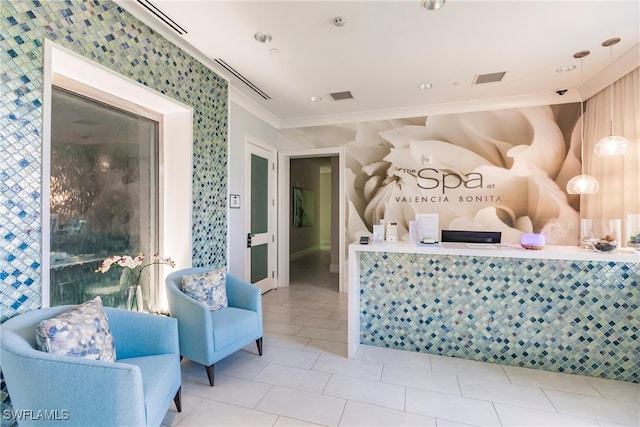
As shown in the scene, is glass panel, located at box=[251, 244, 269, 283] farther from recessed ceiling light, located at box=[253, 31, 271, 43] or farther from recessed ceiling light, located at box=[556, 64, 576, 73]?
recessed ceiling light, located at box=[556, 64, 576, 73]

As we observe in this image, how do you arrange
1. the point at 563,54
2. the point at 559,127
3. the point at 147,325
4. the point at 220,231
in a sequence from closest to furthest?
1. the point at 147,325
2. the point at 563,54
3. the point at 220,231
4. the point at 559,127

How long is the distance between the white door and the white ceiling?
3.02 feet

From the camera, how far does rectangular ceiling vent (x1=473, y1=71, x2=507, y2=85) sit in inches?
139

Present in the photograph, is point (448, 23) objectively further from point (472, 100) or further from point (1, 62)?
point (1, 62)

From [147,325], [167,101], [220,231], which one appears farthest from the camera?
[220,231]

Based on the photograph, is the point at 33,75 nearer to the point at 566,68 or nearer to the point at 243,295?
the point at 243,295

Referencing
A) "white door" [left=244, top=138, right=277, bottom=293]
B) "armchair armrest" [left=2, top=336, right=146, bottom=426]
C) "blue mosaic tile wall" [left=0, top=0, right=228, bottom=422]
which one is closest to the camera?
"armchair armrest" [left=2, top=336, right=146, bottom=426]

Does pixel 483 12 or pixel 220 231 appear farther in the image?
pixel 220 231

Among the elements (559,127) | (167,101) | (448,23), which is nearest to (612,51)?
(559,127)

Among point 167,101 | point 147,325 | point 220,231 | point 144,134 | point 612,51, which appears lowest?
point 147,325

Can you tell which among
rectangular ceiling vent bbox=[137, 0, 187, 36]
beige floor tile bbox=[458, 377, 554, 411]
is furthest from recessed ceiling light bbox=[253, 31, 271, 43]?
beige floor tile bbox=[458, 377, 554, 411]

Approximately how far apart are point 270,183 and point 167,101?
243 centimetres

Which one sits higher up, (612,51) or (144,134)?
(612,51)

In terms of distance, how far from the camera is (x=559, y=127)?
13.5 ft
